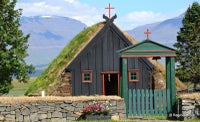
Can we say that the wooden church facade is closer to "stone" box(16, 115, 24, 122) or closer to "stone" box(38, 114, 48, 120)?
"stone" box(38, 114, 48, 120)

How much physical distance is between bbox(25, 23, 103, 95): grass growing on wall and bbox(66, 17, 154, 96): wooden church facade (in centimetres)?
135

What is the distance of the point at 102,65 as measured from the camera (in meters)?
33.7

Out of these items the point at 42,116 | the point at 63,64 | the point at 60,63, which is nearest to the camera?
the point at 42,116

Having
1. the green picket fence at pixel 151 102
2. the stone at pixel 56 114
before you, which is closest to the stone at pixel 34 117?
the stone at pixel 56 114

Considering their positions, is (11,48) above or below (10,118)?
above

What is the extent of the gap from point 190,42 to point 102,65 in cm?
1910

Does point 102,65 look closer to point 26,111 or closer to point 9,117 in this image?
point 26,111

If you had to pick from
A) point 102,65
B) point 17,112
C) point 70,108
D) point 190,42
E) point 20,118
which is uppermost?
point 190,42

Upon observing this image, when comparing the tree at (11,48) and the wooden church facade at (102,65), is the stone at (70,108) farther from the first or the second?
the wooden church facade at (102,65)

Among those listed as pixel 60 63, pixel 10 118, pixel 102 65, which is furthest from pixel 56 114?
pixel 60 63

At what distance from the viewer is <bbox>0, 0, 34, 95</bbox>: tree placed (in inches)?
1174

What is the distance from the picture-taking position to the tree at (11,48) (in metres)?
29.8

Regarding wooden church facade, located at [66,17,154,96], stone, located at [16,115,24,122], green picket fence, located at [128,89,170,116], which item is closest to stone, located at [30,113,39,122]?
stone, located at [16,115,24,122]

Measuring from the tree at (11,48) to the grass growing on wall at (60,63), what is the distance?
2.38m
